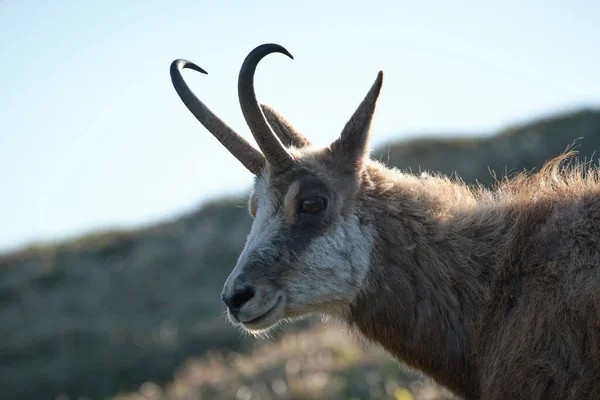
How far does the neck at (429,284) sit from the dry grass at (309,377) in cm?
273

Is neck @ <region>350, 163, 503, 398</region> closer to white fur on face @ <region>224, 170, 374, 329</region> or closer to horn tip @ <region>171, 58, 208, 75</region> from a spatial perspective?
white fur on face @ <region>224, 170, 374, 329</region>

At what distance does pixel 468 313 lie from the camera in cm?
544

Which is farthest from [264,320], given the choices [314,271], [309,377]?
[309,377]

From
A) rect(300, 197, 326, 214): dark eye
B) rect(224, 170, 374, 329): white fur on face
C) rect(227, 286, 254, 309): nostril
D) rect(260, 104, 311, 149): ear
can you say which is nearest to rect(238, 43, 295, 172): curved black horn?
rect(300, 197, 326, 214): dark eye

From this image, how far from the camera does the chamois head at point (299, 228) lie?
18.4ft

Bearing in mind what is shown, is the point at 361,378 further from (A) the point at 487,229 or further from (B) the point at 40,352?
(B) the point at 40,352

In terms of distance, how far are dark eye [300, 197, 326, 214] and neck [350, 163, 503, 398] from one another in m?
0.37

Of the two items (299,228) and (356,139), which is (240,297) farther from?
(356,139)

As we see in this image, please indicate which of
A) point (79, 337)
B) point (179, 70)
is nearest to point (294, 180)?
point (179, 70)

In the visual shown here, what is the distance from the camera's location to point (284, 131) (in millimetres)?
6754

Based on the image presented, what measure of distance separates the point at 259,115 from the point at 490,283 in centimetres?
208

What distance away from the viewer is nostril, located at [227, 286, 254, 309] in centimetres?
554

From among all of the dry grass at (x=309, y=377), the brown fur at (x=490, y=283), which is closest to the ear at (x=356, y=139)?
the brown fur at (x=490, y=283)

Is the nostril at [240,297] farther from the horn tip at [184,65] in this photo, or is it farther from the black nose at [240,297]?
the horn tip at [184,65]
